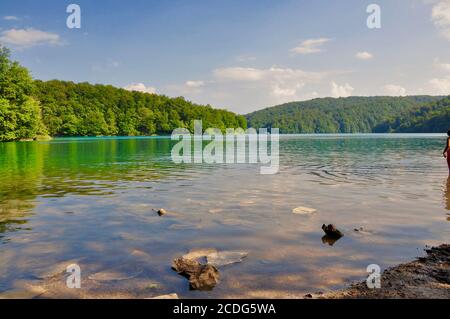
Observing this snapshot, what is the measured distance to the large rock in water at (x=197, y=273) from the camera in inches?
277

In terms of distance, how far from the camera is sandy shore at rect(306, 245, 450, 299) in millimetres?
6234

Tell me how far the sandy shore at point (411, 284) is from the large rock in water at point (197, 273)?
75.2 inches

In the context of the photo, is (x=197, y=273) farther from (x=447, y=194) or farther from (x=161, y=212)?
(x=447, y=194)

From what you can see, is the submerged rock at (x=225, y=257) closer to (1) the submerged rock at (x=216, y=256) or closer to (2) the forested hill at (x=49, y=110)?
Answer: (1) the submerged rock at (x=216, y=256)

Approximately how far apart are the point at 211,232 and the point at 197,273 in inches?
142

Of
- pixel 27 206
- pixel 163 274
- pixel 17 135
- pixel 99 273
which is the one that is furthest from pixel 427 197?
pixel 17 135

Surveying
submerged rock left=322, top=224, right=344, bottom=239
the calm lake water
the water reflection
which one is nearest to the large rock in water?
the calm lake water

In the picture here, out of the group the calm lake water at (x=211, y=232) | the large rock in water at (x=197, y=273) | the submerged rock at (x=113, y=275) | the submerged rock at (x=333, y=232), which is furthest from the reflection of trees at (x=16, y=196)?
the submerged rock at (x=333, y=232)

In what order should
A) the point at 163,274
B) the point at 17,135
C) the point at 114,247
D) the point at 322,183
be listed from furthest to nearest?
the point at 17,135 → the point at 322,183 → the point at 114,247 → the point at 163,274

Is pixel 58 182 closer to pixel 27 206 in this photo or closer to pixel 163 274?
pixel 27 206

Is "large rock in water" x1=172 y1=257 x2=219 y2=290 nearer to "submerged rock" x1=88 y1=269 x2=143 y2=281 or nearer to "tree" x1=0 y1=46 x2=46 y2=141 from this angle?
"submerged rock" x1=88 y1=269 x2=143 y2=281

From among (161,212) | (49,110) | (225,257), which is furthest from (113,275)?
(49,110)

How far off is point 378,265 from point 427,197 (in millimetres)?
9591
